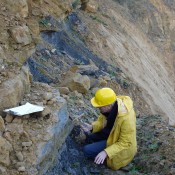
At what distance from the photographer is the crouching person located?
573 cm

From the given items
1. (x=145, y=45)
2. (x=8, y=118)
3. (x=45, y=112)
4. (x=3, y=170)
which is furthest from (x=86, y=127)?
(x=145, y=45)

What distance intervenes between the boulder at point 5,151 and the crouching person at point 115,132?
4.50 feet

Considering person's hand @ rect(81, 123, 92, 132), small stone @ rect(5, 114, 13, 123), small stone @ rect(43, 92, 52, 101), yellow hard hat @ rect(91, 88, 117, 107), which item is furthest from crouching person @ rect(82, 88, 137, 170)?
small stone @ rect(5, 114, 13, 123)

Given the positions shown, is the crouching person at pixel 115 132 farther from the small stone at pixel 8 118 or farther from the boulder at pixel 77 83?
the boulder at pixel 77 83

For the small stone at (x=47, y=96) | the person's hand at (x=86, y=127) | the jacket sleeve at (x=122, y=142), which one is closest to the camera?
the jacket sleeve at (x=122, y=142)

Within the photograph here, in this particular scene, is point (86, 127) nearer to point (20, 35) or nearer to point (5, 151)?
→ point (5, 151)

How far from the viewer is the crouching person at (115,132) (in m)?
5.73

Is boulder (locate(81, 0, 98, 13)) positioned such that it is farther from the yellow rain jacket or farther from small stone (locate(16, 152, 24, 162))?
small stone (locate(16, 152, 24, 162))

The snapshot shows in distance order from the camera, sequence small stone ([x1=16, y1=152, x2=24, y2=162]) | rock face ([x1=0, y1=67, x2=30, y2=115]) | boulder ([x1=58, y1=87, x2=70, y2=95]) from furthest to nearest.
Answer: boulder ([x1=58, y1=87, x2=70, y2=95])
rock face ([x1=0, y1=67, x2=30, y2=115])
small stone ([x1=16, y1=152, x2=24, y2=162])

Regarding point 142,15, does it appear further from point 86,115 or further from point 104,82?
point 86,115

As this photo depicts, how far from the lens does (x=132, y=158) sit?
6305 millimetres

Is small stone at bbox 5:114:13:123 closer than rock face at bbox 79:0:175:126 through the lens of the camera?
Yes

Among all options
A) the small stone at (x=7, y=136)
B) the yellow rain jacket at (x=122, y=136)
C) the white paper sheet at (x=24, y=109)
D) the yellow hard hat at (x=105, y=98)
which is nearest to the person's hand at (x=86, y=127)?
the yellow rain jacket at (x=122, y=136)

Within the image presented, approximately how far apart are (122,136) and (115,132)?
115 mm
